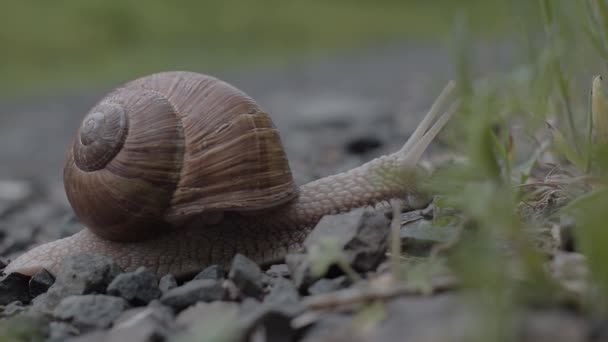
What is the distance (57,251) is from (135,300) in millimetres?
831

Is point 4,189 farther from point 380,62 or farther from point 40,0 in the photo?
point 40,0

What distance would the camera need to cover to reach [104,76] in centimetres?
1433

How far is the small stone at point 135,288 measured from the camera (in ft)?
7.72

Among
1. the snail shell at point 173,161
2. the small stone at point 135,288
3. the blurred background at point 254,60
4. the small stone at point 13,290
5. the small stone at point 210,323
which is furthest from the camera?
the blurred background at point 254,60

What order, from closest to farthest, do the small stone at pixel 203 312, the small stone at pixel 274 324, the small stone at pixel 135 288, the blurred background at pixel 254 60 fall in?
the small stone at pixel 274 324 → the small stone at pixel 203 312 → the small stone at pixel 135 288 → the blurred background at pixel 254 60

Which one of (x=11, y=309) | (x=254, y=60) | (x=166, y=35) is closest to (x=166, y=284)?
(x=11, y=309)

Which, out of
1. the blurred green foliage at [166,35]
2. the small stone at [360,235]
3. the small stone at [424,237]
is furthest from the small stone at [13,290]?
the blurred green foliage at [166,35]

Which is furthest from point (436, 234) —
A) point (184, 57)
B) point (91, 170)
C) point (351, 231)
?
point (184, 57)

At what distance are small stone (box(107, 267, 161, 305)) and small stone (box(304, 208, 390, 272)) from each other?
54 centimetres

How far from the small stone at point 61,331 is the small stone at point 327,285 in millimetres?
729

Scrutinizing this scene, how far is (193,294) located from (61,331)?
400 mm

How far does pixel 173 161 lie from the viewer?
9.43ft

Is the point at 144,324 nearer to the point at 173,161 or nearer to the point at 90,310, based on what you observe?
the point at 90,310

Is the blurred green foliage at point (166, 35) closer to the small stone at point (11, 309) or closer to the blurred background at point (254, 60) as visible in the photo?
the blurred background at point (254, 60)
